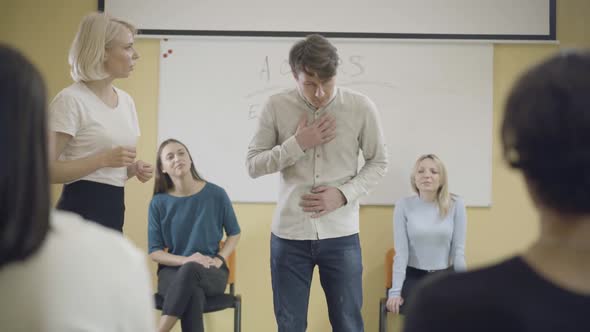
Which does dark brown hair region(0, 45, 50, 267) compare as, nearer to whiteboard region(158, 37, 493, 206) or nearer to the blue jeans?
the blue jeans

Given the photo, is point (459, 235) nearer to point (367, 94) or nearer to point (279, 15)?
point (367, 94)

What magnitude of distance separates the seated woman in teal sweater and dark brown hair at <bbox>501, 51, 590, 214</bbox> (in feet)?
9.29

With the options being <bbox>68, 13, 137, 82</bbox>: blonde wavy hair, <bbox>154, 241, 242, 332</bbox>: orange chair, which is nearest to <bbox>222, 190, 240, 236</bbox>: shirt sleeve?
<bbox>154, 241, 242, 332</bbox>: orange chair

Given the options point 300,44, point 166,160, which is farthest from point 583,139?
point 166,160

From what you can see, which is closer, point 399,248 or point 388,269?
point 399,248

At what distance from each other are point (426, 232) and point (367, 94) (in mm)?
920

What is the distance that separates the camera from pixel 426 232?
3.82 metres

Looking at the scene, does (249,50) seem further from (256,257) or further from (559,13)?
(559,13)

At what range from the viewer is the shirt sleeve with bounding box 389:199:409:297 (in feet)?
12.3

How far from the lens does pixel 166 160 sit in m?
3.79

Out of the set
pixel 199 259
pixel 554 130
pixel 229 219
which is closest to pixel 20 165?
pixel 554 130

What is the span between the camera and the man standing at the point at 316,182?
8.61 feet

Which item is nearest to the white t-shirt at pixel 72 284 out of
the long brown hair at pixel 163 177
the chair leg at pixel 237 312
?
the chair leg at pixel 237 312

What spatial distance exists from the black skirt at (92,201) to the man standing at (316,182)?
2.00ft
